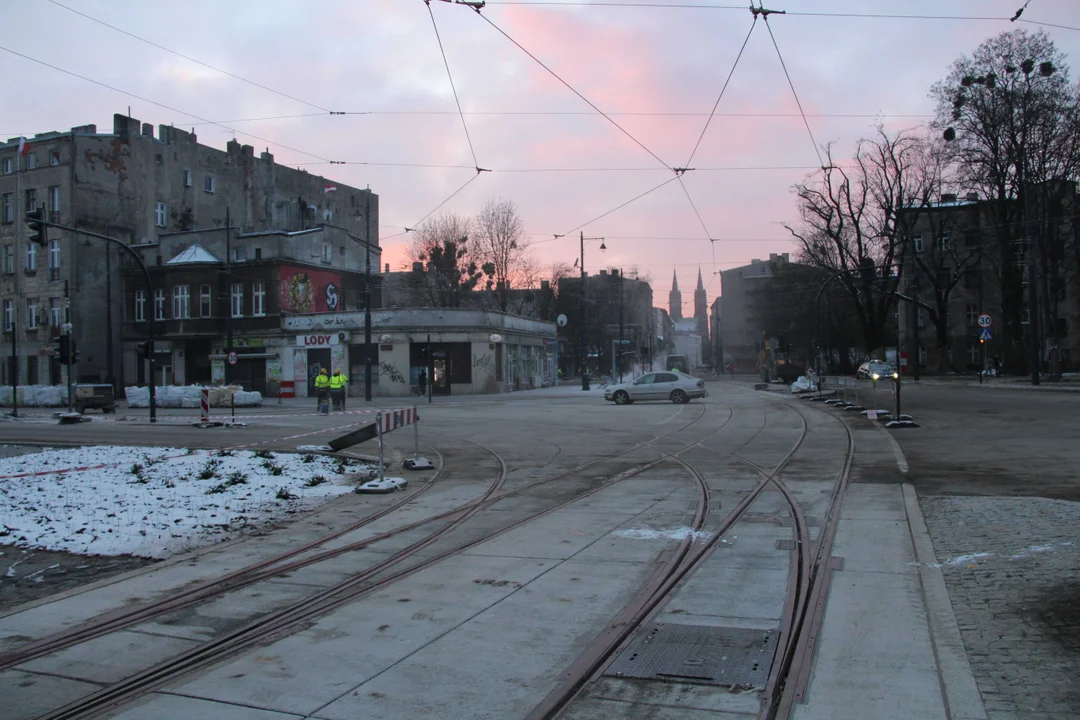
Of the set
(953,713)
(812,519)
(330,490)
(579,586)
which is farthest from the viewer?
(330,490)

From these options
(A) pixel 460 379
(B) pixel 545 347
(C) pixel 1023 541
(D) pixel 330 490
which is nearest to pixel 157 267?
(A) pixel 460 379

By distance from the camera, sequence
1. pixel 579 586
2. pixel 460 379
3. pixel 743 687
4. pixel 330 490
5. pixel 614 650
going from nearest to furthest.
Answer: pixel 743 687 < pixel 614 650 < pixel 579 586 < pixel 330 490 < pixel 460 379

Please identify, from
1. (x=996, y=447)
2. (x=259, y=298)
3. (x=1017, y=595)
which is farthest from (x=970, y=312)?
(x=1017, y=595)

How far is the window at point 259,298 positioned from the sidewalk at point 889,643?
149ft

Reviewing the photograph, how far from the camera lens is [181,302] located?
1988 inches

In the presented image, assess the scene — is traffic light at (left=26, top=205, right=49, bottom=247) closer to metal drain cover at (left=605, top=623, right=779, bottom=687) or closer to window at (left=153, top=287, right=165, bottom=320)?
metal drain cover at (left=605, top=623, right=779, bottom=687)

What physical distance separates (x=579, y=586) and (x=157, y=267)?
167 ft

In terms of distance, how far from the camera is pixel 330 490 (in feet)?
38.8

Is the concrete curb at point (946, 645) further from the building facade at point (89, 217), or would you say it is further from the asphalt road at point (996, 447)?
the building facade at point (89, 217)

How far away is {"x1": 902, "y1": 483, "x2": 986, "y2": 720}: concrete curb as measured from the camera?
13.4 ft

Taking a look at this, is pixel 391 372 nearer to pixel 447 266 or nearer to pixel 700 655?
pixel 447 266

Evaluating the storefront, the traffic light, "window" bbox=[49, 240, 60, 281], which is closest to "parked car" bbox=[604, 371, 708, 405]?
the storefront

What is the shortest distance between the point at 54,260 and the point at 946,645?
189 ft

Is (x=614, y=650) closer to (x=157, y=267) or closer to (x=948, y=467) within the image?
(x=948, y=467)
